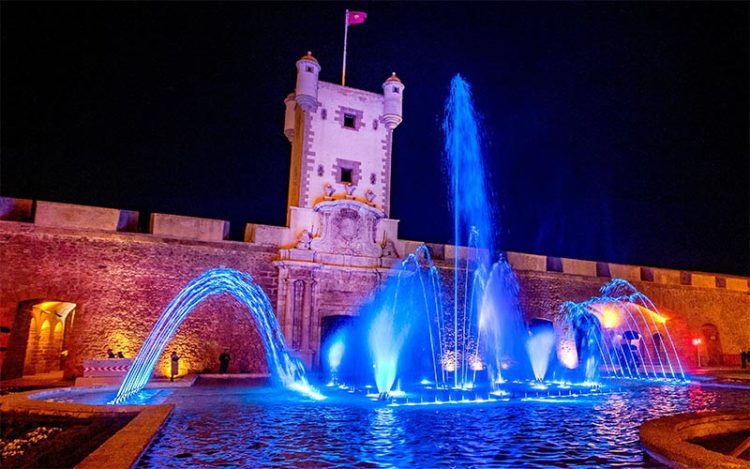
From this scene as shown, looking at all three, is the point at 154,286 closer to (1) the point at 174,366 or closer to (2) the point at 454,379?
(1) the point at 174,366

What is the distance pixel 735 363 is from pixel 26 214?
3519 cm

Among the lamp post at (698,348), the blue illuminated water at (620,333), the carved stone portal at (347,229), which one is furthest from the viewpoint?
the lamp post at (698,348)

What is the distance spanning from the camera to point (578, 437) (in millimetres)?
7391

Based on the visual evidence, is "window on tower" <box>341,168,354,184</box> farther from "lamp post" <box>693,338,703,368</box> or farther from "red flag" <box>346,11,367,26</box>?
"lamp post" <box>693,338,703,368</box>

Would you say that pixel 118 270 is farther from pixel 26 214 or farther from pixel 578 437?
pixel 578 437

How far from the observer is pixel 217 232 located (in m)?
18.2

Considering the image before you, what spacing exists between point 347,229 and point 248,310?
16.8 ft

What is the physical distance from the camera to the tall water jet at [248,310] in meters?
16.5

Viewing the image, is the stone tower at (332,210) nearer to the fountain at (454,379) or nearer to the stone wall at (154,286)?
the stone wall at (154,286)

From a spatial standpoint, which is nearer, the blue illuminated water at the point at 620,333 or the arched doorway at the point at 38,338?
the arched doorway at the point at 38,338

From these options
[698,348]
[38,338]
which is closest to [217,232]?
[38,338]

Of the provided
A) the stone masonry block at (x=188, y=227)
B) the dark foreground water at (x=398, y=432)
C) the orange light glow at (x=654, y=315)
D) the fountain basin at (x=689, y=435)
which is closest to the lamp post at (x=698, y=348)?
the orange light glow at (x=654, y=315)

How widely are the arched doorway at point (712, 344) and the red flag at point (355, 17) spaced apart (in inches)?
987

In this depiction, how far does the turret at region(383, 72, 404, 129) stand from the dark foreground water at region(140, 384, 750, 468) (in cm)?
1340
